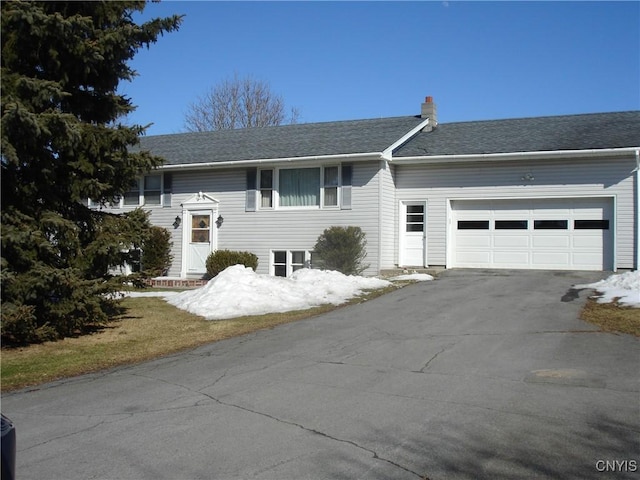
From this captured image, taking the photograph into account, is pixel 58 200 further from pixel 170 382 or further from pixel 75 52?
pixel 170 382

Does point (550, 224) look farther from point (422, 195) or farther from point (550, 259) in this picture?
point (422, 195)

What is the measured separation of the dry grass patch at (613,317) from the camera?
1035cm

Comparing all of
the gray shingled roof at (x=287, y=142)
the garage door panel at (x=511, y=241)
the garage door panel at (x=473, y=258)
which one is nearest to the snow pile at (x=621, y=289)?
the garage door panel at (x=511, y=241)

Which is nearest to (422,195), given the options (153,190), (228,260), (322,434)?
(228,260)

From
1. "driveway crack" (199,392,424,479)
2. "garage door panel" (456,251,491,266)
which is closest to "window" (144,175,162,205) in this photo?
"garage door panel" (456,251,491,266)

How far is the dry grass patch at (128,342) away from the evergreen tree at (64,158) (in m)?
0.46

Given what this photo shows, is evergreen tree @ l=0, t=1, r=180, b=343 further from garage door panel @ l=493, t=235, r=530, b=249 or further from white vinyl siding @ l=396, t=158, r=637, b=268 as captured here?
garage door panel @ l=493, t=235, r=530, b=249

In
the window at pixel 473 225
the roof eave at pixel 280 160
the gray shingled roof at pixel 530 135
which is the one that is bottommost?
the window at pixel 473 225

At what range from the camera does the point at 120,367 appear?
9.35 meters

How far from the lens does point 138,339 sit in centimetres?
1134

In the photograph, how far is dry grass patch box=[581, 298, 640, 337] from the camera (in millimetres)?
10354

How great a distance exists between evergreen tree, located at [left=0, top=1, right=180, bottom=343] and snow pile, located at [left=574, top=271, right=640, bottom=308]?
9.34 metres

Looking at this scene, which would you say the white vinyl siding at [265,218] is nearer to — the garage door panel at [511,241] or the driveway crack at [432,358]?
the garage door panel at [511,241]

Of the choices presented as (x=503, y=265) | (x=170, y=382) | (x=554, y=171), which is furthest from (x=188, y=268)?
(x=170, y=382)
